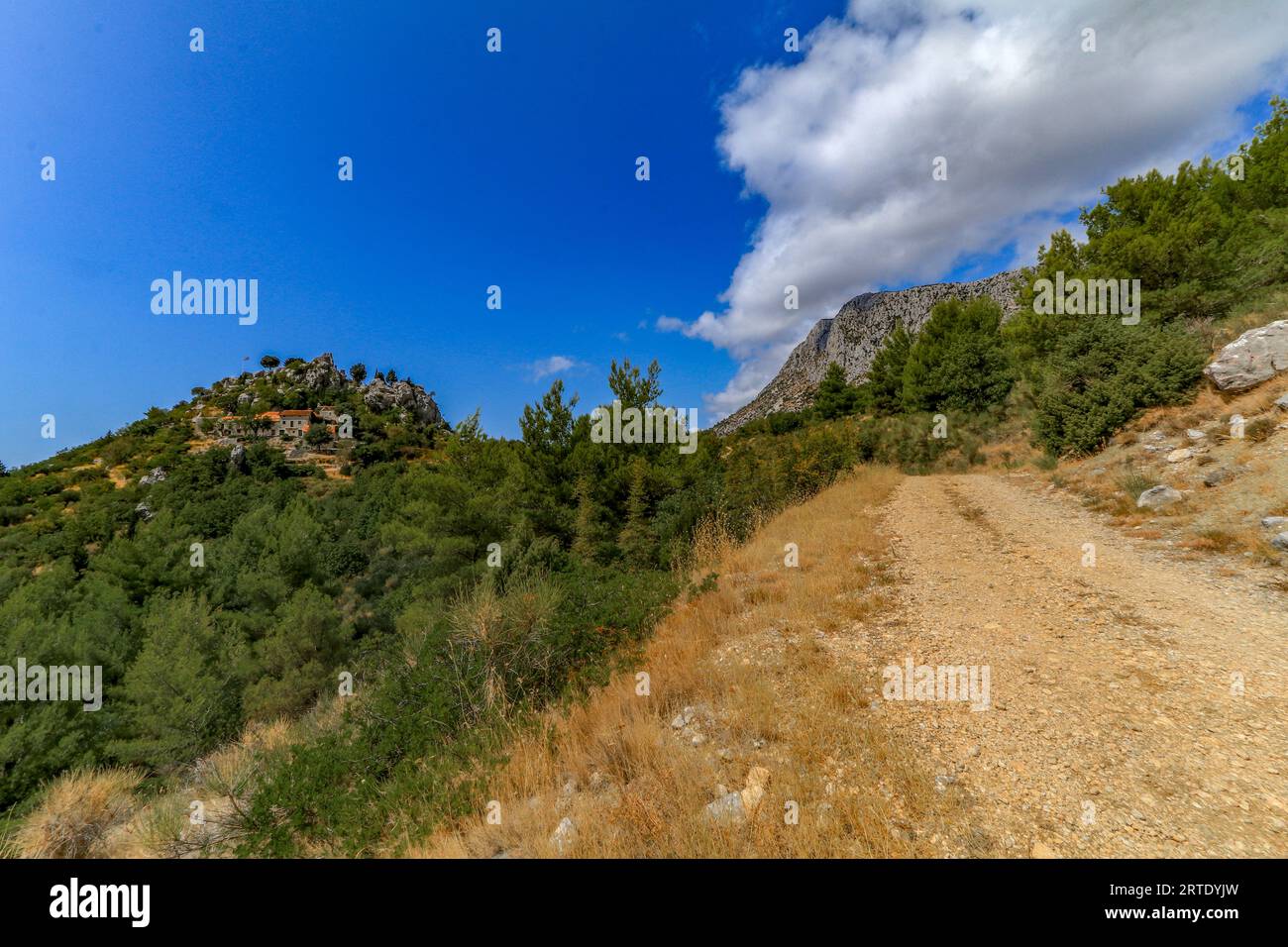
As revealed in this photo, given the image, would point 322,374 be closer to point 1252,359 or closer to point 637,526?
point 637,526

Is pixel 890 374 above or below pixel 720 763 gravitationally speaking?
above

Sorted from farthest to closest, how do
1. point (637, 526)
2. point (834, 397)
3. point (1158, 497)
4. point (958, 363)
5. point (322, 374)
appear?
point (322, 374)
point (834, 397)
point (958, 363)
point (637, 526)
point (1158, 497)

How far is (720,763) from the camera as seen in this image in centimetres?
313

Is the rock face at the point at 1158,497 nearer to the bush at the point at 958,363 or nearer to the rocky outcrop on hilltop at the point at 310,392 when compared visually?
the bush at the point at 958,363

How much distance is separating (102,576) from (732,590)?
3303 cm

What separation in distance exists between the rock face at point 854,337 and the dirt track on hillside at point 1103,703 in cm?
5867

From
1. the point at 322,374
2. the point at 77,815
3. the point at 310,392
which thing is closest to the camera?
the point at 77,815

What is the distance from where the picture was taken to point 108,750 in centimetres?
1088

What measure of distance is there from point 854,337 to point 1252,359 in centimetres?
7832

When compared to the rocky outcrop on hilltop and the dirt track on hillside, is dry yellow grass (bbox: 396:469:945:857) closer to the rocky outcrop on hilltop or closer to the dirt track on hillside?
the dirt track on hillside

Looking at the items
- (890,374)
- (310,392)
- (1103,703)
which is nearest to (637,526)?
(1103,703)

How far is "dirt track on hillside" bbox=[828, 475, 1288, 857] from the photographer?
2207 millimetres

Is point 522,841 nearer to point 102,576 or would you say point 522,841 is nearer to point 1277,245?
point 1277,245
